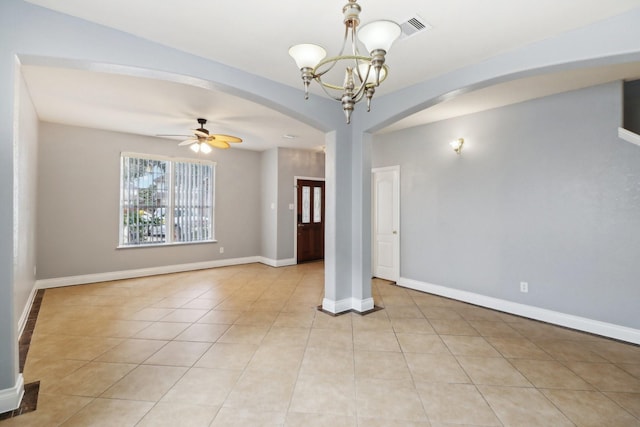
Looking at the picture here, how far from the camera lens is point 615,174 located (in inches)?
126

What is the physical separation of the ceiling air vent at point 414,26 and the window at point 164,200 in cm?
524

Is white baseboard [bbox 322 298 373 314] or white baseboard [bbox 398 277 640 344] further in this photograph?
white baseboard [bbox 322 298 373 314]

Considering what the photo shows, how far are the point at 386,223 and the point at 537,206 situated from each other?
7.72ft

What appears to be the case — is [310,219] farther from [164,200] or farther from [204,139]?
[204,139]

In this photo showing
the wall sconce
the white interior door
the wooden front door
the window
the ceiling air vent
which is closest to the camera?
the ceiling air vent

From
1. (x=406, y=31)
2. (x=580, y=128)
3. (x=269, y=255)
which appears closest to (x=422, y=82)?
(x=406, y=31)

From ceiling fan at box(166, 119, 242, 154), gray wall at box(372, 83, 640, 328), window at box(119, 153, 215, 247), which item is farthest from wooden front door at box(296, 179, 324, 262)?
gray wall at box(372, 83, 640, 328)

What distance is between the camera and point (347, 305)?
3949 millimetres

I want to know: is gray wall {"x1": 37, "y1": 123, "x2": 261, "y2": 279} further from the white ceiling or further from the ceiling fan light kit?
the ceiling fan light kit

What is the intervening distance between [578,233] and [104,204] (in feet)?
23.3

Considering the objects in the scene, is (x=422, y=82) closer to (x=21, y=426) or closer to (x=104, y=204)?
(x=21, y=426)

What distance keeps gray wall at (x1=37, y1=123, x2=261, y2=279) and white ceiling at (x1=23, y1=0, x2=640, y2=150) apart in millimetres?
1252

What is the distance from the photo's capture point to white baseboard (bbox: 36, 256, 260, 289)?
16.2 ft

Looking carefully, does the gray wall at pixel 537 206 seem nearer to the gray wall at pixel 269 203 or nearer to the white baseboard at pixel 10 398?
the gray wall at pixel 269 203
